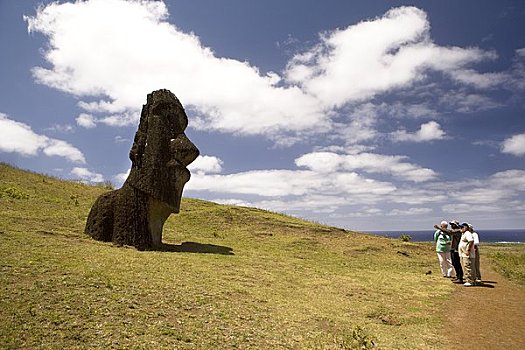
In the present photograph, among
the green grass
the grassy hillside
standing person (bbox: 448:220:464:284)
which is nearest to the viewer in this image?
the grassy hillside

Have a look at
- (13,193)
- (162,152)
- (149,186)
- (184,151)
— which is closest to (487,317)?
(184,151)

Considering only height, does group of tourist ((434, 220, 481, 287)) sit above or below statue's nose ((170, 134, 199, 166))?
below

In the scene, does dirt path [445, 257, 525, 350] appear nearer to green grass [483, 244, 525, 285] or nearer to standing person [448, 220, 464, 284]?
standing person [448, 220, 464, 284]

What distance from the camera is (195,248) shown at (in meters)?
19.4

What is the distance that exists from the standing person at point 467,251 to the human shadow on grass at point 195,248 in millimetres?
9878

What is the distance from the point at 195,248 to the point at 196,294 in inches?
335

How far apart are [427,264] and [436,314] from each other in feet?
37.7

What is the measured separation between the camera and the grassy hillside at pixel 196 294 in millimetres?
8180

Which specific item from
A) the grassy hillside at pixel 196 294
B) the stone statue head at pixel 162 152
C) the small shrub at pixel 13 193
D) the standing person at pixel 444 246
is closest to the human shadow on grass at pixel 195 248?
the grassy hillside at pixel 196 294

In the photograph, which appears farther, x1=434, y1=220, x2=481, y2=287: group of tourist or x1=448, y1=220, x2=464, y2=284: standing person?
x1=448, y1=220, x2=464, y2=284: standing person

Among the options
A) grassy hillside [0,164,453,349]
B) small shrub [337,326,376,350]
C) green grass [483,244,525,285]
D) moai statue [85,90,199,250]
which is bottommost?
small shrub [337,326,376,350]

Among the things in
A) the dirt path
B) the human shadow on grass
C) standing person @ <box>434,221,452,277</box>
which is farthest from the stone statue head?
the dirt path

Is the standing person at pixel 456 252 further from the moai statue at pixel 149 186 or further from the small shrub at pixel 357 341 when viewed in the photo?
the moai statue at pixel 149 186

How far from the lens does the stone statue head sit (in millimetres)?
18109
